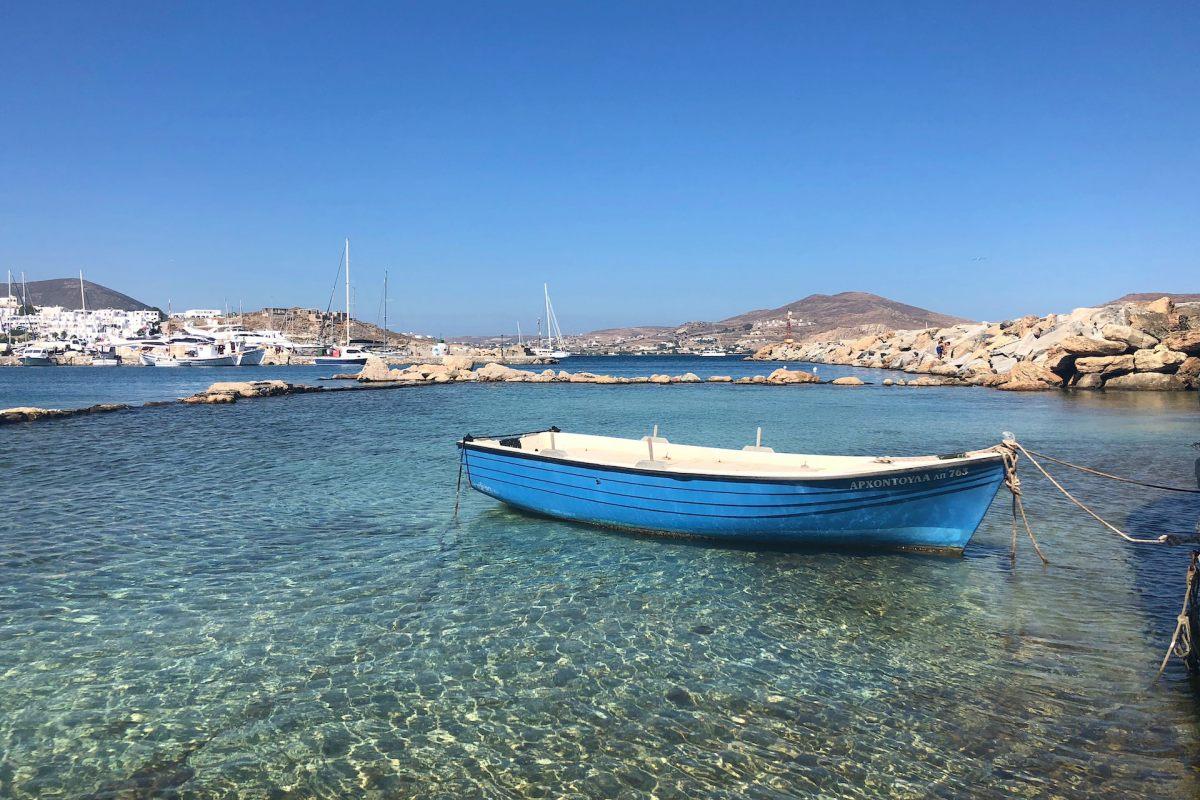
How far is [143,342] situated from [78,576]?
5660 inches

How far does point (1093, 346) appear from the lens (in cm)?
4853

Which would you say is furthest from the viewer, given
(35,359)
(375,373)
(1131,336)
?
(35,359)

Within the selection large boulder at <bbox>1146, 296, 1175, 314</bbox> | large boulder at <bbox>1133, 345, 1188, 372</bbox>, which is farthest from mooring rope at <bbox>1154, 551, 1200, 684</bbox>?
large boulder at <bbox>1146, 296, 1175, 314</bbox>

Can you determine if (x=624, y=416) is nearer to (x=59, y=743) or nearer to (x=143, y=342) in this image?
(x=59, y=743)

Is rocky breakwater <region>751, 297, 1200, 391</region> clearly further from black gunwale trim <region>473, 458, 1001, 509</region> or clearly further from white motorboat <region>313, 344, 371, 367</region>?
white motorboat <region>313, 344, 371, 367</region>

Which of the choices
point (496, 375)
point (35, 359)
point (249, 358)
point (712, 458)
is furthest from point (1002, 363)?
point (35, 359)

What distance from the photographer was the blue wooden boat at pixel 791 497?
10.8 metres

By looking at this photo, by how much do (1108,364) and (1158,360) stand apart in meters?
2.87

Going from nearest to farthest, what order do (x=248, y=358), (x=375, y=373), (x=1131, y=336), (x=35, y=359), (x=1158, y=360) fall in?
(x=1158, y=360), (x=1131, y=336), (x=375, y=373), (x=35, y=359), (x=248, y=358)

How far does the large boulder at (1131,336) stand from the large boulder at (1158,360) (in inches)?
19.5

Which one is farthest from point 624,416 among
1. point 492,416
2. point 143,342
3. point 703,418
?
point 143,342

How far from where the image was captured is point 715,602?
9391 mm

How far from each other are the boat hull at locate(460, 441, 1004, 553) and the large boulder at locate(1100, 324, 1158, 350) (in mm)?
47802

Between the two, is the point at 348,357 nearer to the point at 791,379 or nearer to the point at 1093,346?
the point at 791,379
